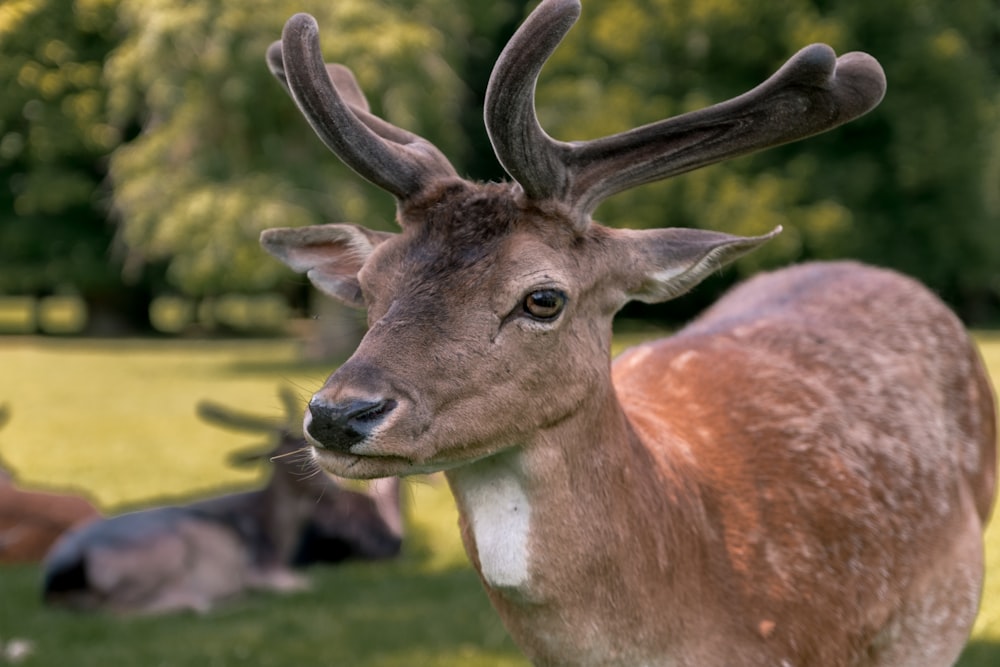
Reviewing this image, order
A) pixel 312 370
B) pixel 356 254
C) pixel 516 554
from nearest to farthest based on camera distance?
pixel 516 554 → pixel 356 254 → pixel 312 370

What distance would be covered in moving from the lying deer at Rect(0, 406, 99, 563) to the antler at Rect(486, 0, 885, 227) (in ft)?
20.2

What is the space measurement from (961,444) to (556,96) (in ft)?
90.8

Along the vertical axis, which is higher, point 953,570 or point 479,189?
point 479,189

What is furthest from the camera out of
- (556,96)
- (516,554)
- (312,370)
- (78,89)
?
(556,96)

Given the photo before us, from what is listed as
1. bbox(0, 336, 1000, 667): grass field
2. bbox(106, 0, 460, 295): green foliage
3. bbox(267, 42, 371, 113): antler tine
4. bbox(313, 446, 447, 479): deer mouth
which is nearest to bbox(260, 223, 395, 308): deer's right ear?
bbox(0, 336, 1000, 667): grass field

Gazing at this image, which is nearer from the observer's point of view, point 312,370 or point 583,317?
point 583,317

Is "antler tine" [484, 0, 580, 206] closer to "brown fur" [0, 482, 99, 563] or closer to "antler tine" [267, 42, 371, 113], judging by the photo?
"antler tine" [267, 42, 371, 113]

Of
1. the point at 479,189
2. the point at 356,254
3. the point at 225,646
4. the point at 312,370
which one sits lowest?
the point at 312,370

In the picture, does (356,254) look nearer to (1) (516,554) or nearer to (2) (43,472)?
(1) (516,554)

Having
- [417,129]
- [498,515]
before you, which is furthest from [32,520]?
[417,129]

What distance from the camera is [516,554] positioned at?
297 cm

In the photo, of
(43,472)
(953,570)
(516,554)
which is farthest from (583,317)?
(43,472)

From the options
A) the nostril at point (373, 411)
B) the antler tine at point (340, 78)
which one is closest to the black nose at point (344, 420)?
the nostril at point (373, 411)

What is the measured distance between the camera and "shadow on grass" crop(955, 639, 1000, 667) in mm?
5770
